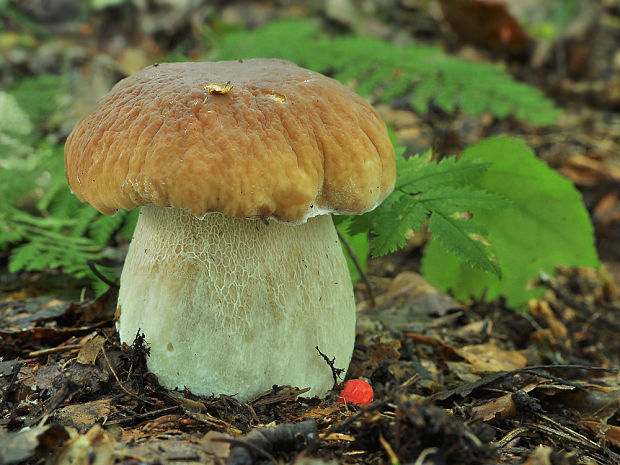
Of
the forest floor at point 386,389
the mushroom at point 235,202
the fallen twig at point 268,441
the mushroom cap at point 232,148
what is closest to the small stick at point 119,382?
the forest floor at point 386,389

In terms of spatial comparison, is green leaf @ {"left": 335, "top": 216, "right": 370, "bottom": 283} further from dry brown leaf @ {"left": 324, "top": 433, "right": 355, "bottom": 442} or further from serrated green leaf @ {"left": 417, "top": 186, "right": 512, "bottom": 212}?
dry brown leaf @ {"left": 324, "top": 433, "right": 355, "bottom": 442}

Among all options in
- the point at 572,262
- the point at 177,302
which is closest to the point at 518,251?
the point at 572,262

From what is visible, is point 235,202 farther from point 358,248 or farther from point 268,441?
point 358,248

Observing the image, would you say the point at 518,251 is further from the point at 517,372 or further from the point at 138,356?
the point at 138,356

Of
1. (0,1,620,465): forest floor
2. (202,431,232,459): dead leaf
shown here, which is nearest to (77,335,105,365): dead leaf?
(0,1,620,465): forest floor

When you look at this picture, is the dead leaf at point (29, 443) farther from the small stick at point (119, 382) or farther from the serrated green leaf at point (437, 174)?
the serrated green leaf at point (437, 174)
